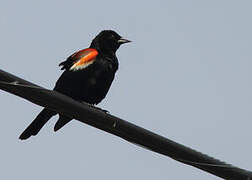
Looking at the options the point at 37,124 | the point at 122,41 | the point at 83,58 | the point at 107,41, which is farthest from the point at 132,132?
the point at 122,41

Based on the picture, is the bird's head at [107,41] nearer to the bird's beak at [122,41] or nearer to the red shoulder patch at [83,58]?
the bird's beak at [122,41]

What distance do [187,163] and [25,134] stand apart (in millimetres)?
2740

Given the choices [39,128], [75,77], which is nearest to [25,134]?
[39,128]

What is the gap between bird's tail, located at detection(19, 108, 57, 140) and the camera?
20.0 feet

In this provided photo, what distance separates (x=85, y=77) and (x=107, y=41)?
926 mm

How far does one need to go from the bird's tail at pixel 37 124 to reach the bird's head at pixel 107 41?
1.11 meters

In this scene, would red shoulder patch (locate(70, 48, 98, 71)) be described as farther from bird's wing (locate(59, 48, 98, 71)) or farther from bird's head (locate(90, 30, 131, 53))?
bird's head (locate(90, 30, 131, 53))

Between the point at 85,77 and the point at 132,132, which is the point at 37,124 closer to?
the point at 85,77

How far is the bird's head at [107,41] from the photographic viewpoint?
7.22 meters

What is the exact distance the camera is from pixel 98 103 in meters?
7.12

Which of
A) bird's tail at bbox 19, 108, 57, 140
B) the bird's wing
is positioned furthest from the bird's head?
bird's tail at bbox 19, 108, 57, 140

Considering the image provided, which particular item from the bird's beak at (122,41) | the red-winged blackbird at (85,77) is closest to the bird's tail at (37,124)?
the red-winged blackbird at (85,77)

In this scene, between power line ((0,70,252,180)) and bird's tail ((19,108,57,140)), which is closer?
power line ((0,70,252,180))

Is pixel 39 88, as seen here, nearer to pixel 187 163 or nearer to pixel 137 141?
pixel 137 141
